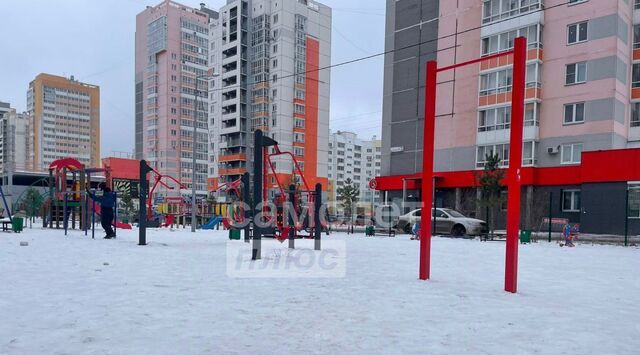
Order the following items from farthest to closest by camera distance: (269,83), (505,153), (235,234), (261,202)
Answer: (269,83), (505,153), (235,234), (261,202)

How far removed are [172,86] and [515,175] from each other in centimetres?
8343

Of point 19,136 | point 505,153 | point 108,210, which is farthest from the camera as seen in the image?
point 19,136

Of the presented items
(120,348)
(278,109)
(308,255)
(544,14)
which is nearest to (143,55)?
(278,109)

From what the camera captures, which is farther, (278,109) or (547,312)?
(278,109)

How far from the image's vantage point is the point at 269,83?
67.1 metres

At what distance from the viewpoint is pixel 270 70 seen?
66.9 metres

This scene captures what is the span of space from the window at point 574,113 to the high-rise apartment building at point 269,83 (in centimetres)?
4242

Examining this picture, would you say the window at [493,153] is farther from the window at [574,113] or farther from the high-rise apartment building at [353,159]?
the high-rise apartment building at [353,159]

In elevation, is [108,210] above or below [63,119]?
below

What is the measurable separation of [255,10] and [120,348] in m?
70.6

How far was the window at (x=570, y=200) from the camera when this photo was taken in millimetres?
27844

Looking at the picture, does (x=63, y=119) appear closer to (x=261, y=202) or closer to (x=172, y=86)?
(x=172, y=86)

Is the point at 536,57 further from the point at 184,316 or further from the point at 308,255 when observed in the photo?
the point at 184,316

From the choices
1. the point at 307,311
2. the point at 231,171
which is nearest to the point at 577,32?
the point at 307,311
